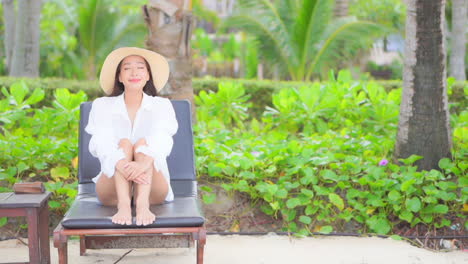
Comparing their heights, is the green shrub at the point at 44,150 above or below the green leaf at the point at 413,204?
above

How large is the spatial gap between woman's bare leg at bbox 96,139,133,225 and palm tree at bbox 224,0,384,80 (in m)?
8.48

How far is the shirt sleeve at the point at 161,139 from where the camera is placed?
3.30m

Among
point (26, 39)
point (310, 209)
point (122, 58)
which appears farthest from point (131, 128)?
point (26, 39)

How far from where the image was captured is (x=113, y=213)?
3279 mm

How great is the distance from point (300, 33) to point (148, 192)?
8.67 meters

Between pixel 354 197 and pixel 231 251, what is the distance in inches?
41.8

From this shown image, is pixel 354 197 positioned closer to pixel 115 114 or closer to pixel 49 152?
pixel 115 114

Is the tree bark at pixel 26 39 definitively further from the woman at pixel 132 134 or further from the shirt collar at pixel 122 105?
the shirt collar at pixel 122 105

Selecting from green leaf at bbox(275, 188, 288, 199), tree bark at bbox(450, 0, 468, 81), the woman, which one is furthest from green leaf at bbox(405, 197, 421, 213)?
tree bark at bbox(450, 0, 468, 81)

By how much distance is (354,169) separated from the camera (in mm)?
4551

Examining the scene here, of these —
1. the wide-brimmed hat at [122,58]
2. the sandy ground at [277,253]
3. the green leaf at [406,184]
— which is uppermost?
the wide-brimmed hat at [122,58]

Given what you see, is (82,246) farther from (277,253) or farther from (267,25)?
(267,25)

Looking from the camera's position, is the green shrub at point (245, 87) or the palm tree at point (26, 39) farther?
the palm tree at point (26, 39)

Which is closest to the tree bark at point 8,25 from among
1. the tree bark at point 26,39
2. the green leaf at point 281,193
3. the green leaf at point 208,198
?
the tree bark at point 26,39
